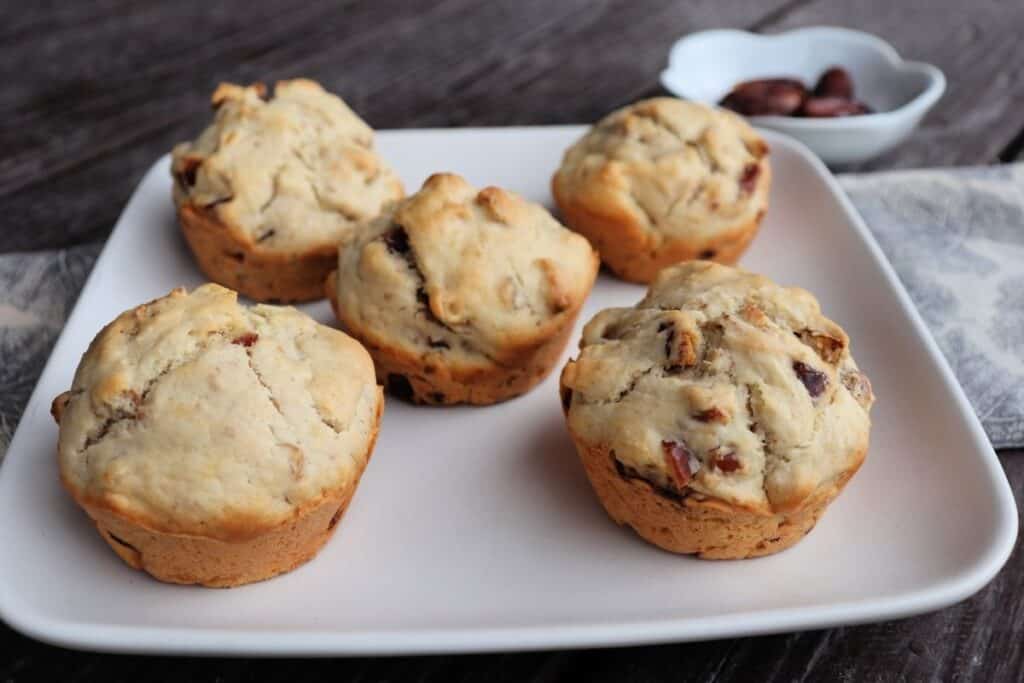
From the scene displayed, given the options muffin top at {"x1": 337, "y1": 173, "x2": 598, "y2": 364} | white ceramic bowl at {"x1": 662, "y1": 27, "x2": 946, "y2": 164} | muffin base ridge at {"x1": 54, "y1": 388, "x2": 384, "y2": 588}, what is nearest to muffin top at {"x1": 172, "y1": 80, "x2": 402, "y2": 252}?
muffin top at {"x1": 337, "y1": 173, "x2": 598, "y2": 364}

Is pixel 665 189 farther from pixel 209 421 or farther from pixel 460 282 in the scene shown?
pixel 209 421

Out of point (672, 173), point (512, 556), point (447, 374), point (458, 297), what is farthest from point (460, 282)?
point (672, 173)

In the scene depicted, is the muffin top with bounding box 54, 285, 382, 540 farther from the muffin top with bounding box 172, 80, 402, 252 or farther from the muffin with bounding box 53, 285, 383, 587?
the muffin top with bounding box 172, 80, 402, 252

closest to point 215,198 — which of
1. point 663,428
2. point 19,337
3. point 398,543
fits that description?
point 19,337

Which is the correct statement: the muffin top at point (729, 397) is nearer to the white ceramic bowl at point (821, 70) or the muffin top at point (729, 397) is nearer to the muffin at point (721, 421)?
the muffin at point (721, 421)

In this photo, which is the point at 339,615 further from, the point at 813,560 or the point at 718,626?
the point at 813,560
